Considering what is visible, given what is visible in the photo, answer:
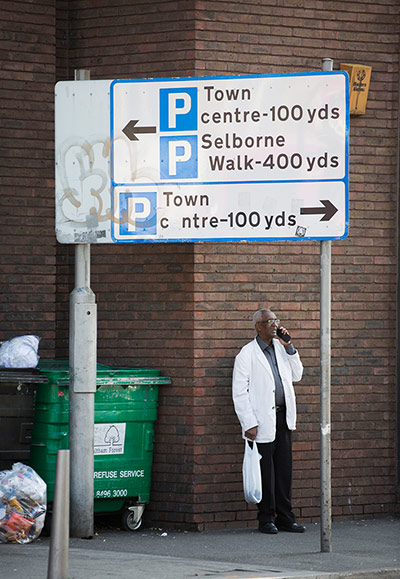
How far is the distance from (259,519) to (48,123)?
3.86 metres

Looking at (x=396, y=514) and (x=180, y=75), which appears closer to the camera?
(x=180, y=75)

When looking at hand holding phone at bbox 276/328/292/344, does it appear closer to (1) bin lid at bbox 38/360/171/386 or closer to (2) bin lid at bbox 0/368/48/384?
(1) bin lid at bbox 38/360/171/386

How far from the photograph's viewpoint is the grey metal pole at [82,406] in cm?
944

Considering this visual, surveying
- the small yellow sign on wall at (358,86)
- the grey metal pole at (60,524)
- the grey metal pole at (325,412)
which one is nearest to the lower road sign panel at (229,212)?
the grey metal pole at (325,412)

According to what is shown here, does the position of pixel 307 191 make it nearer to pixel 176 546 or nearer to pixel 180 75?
pixel 180 75

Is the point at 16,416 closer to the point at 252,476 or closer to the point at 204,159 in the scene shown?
the point at 252,476

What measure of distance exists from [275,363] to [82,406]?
1720 mm

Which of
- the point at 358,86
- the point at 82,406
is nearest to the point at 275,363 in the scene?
the point at 82,406

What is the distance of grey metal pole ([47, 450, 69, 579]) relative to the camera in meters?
6.97

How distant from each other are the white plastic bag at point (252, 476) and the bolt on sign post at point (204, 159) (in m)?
1.46

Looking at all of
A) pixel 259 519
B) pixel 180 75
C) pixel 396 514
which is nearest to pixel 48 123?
pixel 180 75

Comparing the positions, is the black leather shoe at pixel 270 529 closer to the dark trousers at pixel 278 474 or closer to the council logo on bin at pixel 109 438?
the dark trousers at pixel 278 474

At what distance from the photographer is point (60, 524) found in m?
6.97

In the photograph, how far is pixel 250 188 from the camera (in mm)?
9180
